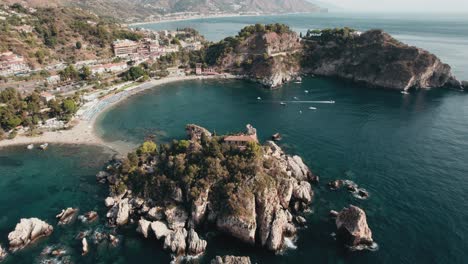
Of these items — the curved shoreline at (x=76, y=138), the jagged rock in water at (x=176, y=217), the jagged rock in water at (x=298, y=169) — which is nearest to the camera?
the jagged rock in water at (x=176, y=217)

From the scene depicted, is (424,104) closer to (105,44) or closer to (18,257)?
(18,257)

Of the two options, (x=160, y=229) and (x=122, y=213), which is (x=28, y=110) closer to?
(x=122, y=213)

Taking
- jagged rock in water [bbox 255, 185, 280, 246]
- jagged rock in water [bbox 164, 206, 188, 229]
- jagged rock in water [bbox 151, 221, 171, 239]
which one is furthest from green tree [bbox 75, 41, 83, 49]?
jagged rock in water [bbox 255, 185, 280, 246]

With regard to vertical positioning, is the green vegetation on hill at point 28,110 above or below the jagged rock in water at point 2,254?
above

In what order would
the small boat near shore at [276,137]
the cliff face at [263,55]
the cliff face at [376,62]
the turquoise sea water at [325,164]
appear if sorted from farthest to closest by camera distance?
the cliff face at [263,55] < the cliff face at [376,62] < the small boat near shore at [276,137] < the turquoise sea water at [325,164]

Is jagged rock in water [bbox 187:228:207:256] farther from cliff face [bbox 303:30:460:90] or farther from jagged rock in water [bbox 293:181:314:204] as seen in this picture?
cliff face [bbox 303:30:460:90]

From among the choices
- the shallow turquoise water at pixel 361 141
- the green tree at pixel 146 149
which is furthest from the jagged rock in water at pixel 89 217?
the shallow turquoise water at pixel 361 141

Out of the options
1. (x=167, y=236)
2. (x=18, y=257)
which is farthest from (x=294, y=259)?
(x=18, y=257)

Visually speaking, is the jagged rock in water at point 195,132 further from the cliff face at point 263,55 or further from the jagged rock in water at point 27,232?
the cliff face at point 263,55
